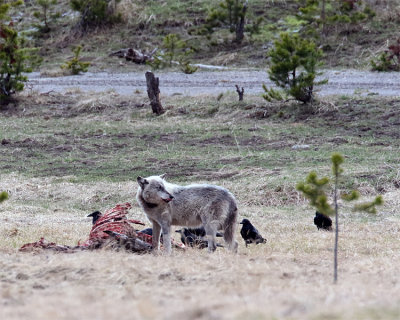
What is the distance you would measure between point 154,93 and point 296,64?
533 centimetres

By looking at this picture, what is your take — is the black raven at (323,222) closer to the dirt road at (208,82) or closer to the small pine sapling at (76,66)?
the dirt road at (208,82)

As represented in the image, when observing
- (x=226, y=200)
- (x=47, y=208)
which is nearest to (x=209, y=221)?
(x=226, y=200)

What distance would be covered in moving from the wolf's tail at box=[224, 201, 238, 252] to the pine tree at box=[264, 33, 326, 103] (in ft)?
45.6

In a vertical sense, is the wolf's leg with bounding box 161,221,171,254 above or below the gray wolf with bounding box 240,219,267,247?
above

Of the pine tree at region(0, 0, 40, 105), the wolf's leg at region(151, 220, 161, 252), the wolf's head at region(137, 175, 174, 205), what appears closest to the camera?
the wolf's head at region(137, 175, 174, 205)

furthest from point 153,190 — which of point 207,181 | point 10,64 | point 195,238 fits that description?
point 10,64

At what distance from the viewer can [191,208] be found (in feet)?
30.0

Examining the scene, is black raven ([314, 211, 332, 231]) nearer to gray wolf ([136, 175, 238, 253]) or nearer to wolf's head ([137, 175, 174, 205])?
gray wolf ([136, 175, 238, 253])

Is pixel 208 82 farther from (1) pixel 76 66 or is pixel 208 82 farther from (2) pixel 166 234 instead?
(2) pixel 166 234

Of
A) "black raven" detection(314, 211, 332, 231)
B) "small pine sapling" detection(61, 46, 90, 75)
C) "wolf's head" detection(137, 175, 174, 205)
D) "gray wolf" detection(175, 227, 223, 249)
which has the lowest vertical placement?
"small pine sapling" detection(61, 46, 90, 75)

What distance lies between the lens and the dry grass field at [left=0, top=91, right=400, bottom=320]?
547 centimetres

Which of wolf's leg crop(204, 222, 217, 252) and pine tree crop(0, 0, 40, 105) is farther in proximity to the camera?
pine tree crop(0, 0, 40, 105)

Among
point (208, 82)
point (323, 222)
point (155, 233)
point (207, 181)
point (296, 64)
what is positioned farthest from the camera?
point (208, 82)

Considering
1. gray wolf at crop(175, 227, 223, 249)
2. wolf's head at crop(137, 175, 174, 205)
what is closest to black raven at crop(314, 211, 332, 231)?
gray wolf at crop(175, 227, 223, 249)
